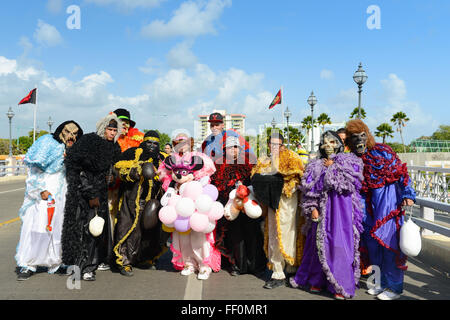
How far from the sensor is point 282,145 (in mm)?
4582

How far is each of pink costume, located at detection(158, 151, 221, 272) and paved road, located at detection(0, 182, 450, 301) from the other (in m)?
0.18

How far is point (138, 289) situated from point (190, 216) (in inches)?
42.7

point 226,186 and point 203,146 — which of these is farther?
point 203,146

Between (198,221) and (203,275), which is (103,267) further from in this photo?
(198,221)

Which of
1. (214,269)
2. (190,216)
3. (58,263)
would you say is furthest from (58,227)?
(214,269)

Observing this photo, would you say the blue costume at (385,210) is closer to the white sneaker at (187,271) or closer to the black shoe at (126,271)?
the white sneaker at (187,271)

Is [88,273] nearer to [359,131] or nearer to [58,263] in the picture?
[58,263]

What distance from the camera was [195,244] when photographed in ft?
15.8

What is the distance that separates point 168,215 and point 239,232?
1.06 m

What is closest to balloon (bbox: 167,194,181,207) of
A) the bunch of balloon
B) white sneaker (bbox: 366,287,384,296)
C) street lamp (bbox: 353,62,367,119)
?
the bunch of balloon

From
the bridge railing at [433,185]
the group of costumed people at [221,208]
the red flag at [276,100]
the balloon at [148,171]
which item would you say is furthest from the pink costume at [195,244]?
the red flag at [276,100]

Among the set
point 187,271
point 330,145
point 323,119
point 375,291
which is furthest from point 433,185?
point 323,119

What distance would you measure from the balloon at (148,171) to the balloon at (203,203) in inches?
30.7
